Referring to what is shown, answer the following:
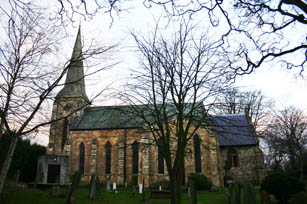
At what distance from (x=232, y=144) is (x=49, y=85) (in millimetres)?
26183

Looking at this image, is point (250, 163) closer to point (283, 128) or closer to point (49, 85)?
point (283, 128)

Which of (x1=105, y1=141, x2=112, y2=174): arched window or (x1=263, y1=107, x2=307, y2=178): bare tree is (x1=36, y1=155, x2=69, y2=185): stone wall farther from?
(x1=263, y1=107, x2=307, y2=178): bare tree

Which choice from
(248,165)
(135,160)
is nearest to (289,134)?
(248,165)

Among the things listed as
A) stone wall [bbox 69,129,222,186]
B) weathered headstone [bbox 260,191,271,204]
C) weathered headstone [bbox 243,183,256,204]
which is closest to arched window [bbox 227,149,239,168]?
stone wall [bbox 69,129,222,186]

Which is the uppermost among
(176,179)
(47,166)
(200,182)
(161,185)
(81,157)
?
(81,157)

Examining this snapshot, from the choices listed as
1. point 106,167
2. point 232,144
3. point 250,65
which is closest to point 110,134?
point 106,167

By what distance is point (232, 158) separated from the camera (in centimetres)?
3119

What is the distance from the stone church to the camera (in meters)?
26.9

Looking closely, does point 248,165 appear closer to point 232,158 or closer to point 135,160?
point 232,158

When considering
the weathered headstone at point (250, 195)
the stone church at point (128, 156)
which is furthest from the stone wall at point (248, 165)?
the weathered headstone at point (250, 195)

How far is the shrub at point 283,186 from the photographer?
14.1m

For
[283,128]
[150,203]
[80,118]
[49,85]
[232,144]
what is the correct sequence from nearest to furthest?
[49,85], [150,203], [283,128], [232,144], [80,118]

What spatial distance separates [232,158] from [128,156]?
12770mm

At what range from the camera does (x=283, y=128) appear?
29203mm
